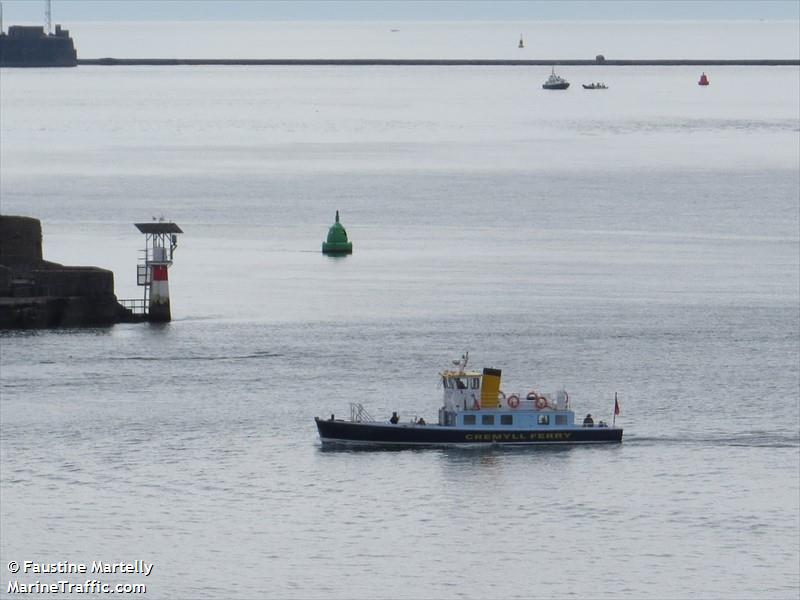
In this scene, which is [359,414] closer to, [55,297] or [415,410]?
[415,410]

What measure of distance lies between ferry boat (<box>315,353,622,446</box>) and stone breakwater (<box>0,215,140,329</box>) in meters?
25.4

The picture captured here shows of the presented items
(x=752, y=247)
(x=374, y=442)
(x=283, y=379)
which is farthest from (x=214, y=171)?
(x=374, y=442)

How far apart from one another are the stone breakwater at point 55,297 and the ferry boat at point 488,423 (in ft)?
83.3

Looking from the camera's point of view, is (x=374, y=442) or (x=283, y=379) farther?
(x=283, y=379)

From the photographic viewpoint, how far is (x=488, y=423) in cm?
6594

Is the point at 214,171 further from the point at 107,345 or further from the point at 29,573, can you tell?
the point at 29,573

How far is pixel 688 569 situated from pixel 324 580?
32.5 ft

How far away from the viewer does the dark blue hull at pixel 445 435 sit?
64562mm

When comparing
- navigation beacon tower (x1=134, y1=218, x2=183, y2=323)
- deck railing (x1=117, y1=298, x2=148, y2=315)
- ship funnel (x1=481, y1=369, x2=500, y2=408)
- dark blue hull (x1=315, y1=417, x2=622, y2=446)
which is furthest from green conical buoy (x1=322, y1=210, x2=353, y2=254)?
dark blue hull (x1=315, y1=417, x2=622, y2=446)

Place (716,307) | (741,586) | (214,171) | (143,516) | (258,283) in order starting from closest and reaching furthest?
(741,586), (143,516), (716,307), (258,283), (214,171)

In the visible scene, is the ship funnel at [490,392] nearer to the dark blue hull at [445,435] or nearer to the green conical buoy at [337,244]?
the dark blue hull at [445,435]

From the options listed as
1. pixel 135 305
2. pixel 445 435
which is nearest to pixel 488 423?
pixel 445 435

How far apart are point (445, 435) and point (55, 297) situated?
95.9 ft

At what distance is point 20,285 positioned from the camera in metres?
88.1
